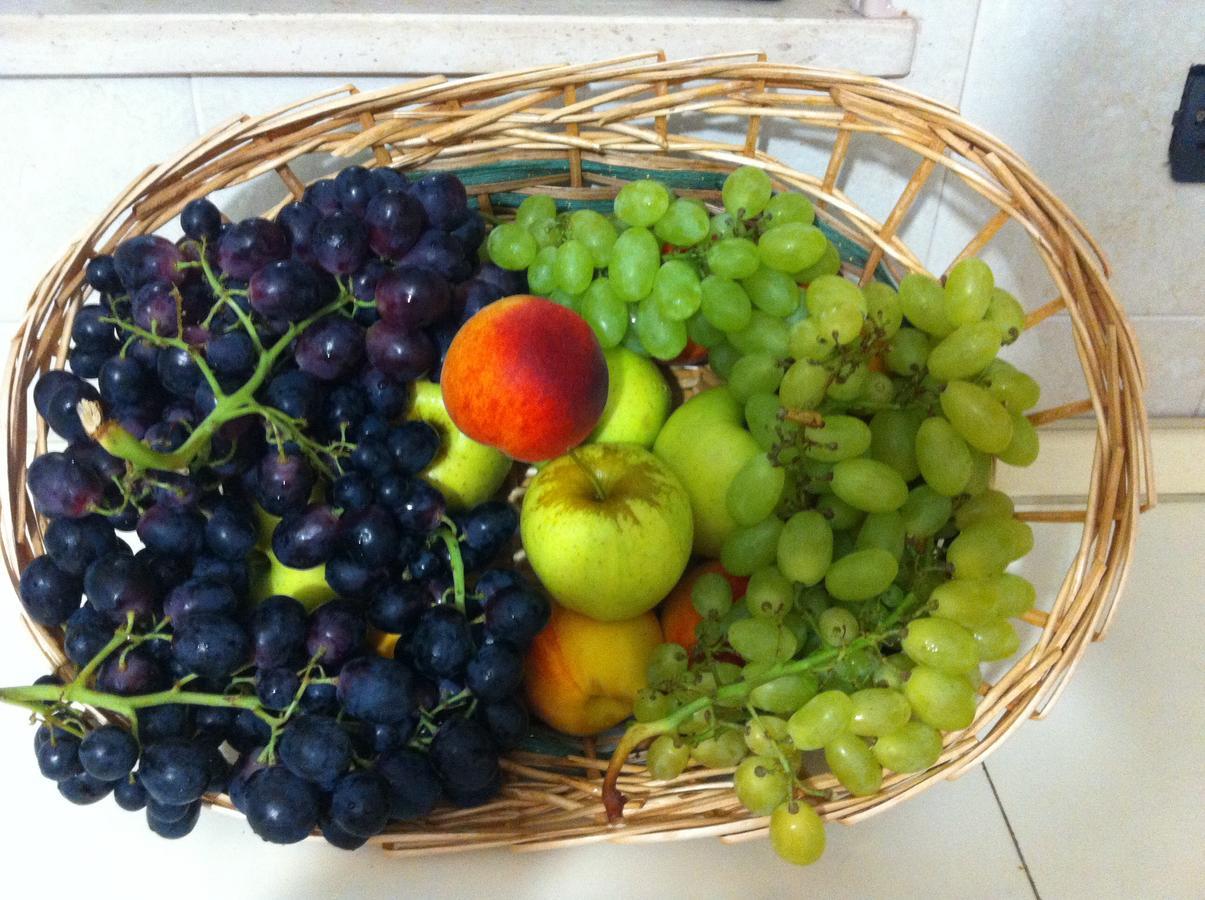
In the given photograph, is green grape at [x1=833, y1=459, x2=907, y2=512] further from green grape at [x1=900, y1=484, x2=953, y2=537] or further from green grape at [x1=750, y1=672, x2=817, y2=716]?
green grape at [x1=750, y1=672, x2=817, y2=716]

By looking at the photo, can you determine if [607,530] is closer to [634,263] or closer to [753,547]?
[753,547]

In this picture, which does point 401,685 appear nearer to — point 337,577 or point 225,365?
point 337,577

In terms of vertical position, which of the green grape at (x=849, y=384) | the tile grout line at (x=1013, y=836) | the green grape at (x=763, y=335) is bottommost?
the tile grout line at (x=1013, y=836)

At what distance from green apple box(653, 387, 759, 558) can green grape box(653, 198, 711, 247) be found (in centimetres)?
14

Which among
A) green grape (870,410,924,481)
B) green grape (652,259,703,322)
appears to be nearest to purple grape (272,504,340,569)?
green grape (652,259,703,322)

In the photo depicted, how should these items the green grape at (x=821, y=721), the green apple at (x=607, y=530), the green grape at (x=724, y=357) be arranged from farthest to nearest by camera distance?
the green grape at (x=724, y=357) → the green apple at (x=607, y=530) → the green grape at (x=821, y=721)

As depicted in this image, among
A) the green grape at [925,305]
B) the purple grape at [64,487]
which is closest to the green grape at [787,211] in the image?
the green grape at [925,305]

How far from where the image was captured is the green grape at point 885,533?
700 millimetres

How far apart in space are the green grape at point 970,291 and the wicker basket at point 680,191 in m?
0.08

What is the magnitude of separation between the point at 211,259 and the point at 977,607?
0.64 meters

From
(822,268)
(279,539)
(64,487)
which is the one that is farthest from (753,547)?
(64,487)

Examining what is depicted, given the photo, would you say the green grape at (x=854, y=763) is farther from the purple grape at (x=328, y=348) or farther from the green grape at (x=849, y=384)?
the purple grape at (x=328, y=348)

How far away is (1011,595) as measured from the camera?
689 mm

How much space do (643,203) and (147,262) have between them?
399 millimetres
